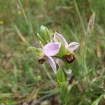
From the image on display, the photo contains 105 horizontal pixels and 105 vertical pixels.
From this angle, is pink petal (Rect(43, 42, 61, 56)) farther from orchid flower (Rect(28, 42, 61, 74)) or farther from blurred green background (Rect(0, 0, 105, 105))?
blurred green background (Rect(0, 0, 105, 105))

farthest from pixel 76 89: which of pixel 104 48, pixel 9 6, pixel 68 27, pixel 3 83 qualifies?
pixel 9 6

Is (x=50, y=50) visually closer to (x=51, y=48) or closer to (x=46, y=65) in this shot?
(x=51, y=48)

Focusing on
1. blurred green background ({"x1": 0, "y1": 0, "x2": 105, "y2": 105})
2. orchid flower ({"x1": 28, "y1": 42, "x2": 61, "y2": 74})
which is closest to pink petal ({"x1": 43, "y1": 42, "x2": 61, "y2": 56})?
orchid flower ({"x1": 28, "y1": 42, "x2": 61, "y2": 74})

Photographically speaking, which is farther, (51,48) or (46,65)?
(46,65)

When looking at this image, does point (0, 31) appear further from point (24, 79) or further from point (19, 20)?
point (24, 79)

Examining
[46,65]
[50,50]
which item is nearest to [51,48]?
[50,50]

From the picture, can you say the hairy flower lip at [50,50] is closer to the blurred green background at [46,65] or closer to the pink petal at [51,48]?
the pink petal at [51,48]
